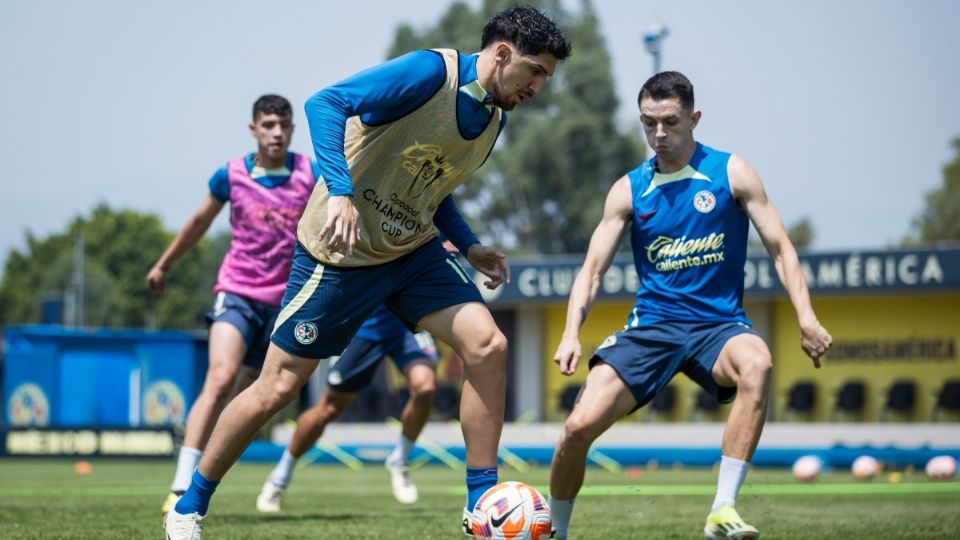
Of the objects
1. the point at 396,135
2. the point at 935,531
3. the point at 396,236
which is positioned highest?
the point at 396,135

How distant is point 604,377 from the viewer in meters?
7.07

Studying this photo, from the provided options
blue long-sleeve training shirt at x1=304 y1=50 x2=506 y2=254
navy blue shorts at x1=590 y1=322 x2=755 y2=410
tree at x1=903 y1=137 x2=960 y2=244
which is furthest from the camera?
tree at x1=903 y1=137 x2=960 y2=244

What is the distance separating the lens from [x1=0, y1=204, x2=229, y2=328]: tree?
94.2 meters

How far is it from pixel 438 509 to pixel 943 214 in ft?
234

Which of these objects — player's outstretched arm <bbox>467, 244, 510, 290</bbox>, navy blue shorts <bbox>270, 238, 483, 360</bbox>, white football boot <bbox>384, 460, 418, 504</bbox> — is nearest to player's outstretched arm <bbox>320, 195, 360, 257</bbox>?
navy blue shorts <bbox>270, 238, 483, 360</bbox>

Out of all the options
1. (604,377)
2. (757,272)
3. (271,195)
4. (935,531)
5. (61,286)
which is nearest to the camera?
(604,377)

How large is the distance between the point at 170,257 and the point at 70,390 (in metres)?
22.0

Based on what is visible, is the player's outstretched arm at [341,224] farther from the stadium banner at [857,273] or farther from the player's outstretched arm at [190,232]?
the stadium banner at [857,273]

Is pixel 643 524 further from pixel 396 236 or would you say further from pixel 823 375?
pixel 823 375

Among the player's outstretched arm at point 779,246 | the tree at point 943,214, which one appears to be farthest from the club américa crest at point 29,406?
the tree at point 943,214

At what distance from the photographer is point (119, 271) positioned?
9981 centimetres

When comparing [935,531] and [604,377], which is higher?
[604,377]

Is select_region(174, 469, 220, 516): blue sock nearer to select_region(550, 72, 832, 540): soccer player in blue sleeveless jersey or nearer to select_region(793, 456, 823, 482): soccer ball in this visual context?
select_region(550, 72, 832, 540): soccer player in blue sleeveless jersey

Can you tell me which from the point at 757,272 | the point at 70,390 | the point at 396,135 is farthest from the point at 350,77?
the point at 70,390
